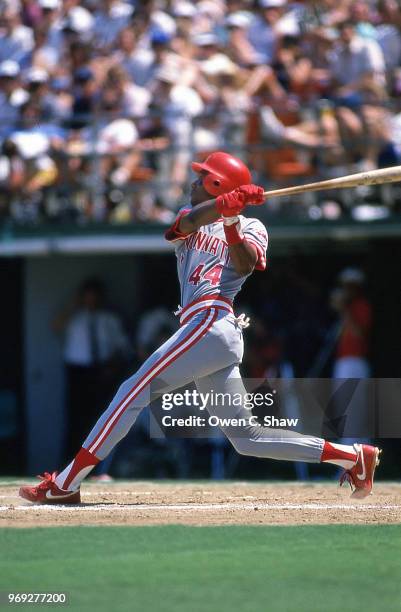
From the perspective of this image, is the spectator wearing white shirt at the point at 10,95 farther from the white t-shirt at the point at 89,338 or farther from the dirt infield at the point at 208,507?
the dirt infield at the point at 208,507

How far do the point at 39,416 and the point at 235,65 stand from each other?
3.98m

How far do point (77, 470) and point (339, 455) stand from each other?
4.23ft

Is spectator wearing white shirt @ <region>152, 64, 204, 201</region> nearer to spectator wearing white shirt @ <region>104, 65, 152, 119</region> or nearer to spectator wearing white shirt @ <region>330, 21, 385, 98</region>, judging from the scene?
spectator wearing white shirt @ <region>104, 65, 152, 119</region>

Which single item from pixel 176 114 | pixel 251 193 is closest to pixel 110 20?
pixel 176 114

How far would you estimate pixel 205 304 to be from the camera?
5.72 m

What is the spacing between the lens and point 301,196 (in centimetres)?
1035

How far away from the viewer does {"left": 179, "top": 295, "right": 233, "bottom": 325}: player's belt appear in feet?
18.8

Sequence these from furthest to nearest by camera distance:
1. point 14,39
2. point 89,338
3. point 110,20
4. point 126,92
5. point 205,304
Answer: point 14,39
point 110,20
point 89,338
point 126,92
point 205,304

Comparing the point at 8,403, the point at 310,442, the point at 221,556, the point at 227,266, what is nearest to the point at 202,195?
the point at 227,266

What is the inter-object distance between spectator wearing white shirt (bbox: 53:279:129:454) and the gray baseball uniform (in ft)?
17.6

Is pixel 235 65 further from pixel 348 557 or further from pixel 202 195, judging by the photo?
pixel 348 557

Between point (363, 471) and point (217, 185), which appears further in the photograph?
point (363, 471)

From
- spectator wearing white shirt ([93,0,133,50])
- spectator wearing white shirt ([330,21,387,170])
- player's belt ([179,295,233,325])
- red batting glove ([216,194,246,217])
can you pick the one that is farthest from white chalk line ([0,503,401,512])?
spectator wearing white shirt ([93,0,133,50])

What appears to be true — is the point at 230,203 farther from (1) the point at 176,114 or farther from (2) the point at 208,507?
(1) the point at 176,114
